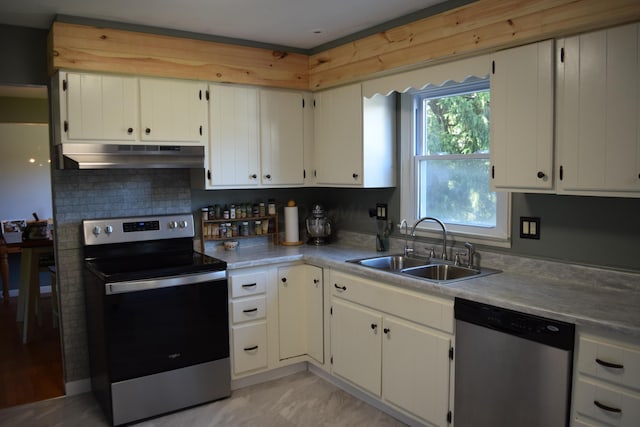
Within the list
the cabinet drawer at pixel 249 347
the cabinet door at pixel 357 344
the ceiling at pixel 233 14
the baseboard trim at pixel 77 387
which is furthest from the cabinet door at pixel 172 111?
the baseboard trim at pixel 77 387

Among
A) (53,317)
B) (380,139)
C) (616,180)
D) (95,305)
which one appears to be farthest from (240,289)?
(53,317)

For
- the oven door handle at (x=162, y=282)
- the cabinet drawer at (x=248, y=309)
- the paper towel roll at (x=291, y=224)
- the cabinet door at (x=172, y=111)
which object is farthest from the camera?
the paper towel roll at (x=291, y=224)

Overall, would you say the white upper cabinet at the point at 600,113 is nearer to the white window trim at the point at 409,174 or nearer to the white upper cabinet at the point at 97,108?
the white window trim at the point at 409,174

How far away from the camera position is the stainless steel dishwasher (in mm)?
2098

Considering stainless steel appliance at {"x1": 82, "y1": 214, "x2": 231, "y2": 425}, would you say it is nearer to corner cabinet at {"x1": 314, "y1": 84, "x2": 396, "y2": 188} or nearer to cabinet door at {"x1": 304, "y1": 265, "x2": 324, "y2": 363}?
cabinet door at {"x1": 304, "y1": 265, "x2": 324, "y2": 363}

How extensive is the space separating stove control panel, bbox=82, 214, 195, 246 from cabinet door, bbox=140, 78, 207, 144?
0.55 metres

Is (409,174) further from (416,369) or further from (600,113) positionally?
(600,113)

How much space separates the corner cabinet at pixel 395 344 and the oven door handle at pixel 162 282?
75 centimetres

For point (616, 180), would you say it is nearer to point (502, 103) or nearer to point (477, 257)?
point (502, 103)

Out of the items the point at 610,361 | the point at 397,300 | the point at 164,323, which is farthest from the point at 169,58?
the point at 610,361

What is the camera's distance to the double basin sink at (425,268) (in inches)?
116

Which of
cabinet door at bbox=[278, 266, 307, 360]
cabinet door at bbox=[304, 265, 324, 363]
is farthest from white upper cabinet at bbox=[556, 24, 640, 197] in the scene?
cabinet door at bbox=[278, 266, 307, 360]

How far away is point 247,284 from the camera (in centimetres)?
341

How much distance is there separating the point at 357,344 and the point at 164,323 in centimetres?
113
